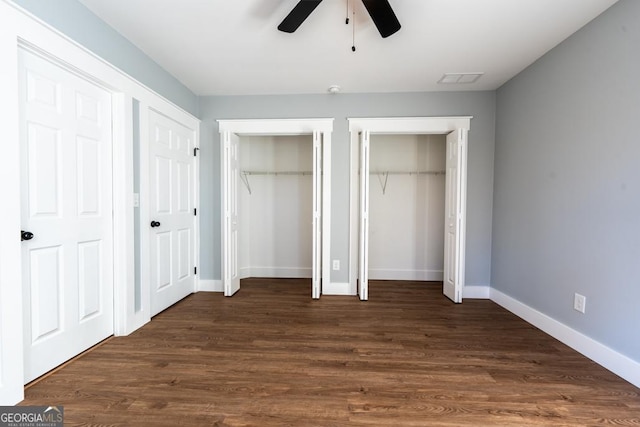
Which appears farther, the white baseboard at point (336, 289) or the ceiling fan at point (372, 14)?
the white baseboard at point (336, 289)

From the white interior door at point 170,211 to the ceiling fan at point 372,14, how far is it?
171cm

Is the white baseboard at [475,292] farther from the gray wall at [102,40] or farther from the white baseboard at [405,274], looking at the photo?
the gray wall at [102,40]

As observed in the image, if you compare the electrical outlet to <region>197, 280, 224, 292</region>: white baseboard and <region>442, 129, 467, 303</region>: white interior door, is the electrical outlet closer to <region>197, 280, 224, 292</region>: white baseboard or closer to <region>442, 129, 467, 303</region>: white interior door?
<region>442, 129, 467, 303</region>: white interior door

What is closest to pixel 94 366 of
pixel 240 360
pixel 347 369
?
pixel 240 360

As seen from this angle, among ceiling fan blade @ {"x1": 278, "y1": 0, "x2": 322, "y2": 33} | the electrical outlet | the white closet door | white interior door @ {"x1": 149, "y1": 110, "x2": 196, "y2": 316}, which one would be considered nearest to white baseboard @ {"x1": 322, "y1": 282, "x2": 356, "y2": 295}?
the white closet door

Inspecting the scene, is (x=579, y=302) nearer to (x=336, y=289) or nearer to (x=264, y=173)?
(x=336, y=289)

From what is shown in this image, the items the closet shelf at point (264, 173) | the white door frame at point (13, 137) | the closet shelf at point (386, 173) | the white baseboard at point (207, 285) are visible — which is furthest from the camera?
the closet shelf at point (264, 173)

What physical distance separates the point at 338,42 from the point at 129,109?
189 cm

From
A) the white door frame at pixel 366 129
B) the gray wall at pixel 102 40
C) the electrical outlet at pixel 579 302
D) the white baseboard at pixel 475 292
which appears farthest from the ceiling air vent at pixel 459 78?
the gray wall at pixel 102 40

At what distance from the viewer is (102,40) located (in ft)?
6.80

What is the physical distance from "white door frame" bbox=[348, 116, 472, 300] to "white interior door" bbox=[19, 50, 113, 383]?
2.46 metres

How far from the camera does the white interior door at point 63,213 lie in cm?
163

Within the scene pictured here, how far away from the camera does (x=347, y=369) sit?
1.85m

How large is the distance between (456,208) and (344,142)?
1.58 meters
